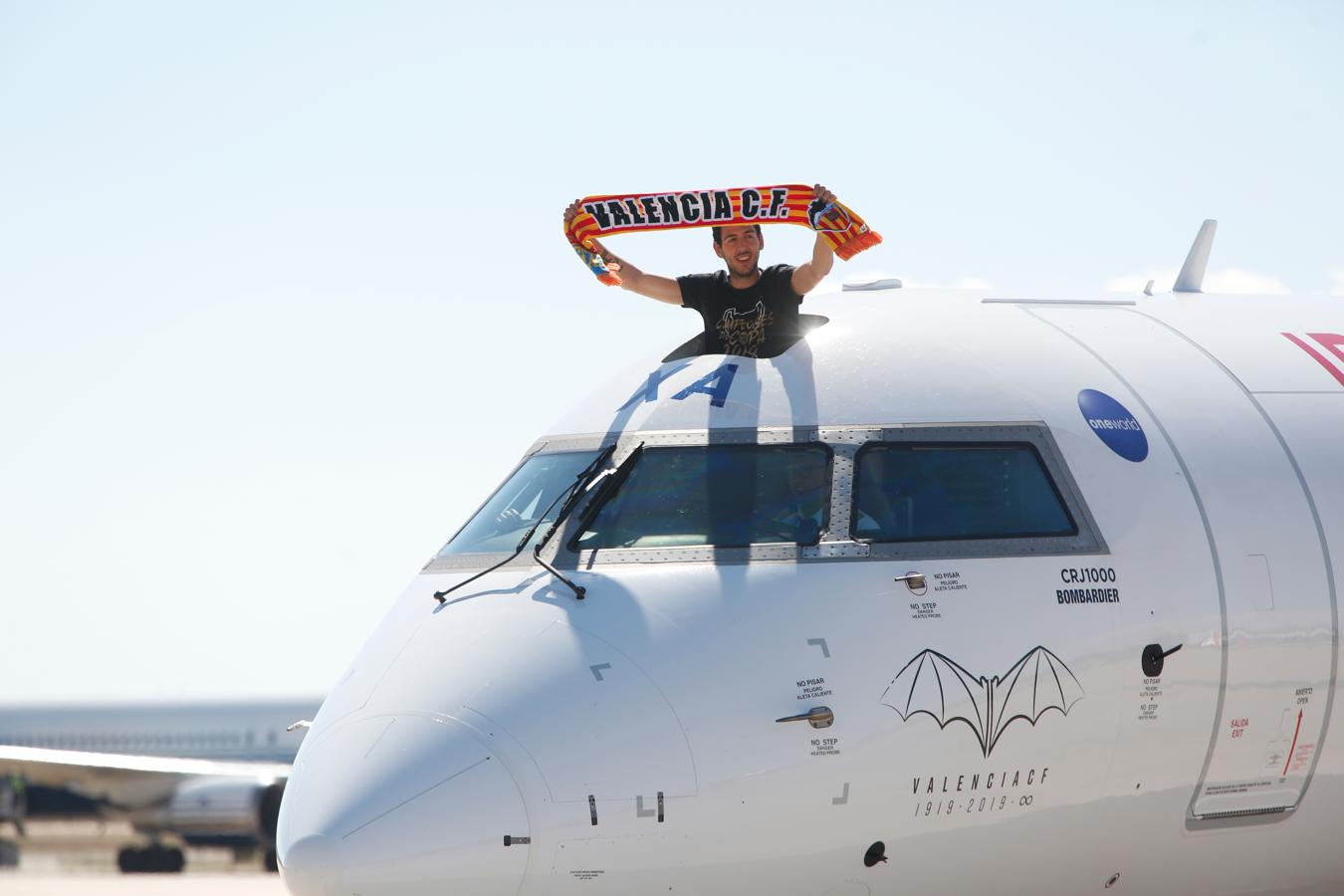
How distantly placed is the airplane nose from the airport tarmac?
14.1m

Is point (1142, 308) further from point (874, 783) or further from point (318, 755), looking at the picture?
point (318, 755)

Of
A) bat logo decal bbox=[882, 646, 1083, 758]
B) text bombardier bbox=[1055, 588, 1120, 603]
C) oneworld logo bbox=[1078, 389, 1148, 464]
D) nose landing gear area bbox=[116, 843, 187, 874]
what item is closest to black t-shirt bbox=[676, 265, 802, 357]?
oneworld logo bbox=[1078, 389, 1148, 464]

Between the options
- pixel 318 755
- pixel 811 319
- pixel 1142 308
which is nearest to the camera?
pixel 318 755

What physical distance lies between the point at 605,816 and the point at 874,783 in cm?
148

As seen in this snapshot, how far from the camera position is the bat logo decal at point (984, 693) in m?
8.73

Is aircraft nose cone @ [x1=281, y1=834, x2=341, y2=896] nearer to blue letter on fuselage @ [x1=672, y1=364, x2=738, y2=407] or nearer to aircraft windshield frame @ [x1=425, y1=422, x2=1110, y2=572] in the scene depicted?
aircraft windshield frame @ [x1=425, y1=422, x2=1110, y2=572]

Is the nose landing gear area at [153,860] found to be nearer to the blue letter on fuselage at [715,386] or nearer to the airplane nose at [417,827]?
the blue letter on fuselage at [715,386]

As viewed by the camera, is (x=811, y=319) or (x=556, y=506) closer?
(x=556, y=506)

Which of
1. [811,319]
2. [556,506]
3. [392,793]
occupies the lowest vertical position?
[392,793]

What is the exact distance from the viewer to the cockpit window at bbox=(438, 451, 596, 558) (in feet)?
31.6

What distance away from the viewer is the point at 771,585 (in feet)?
28.9

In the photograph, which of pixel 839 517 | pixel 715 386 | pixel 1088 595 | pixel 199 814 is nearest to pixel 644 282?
pixel 715 386

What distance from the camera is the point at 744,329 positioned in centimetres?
1046

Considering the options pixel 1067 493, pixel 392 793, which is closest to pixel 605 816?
pixel 392 793
